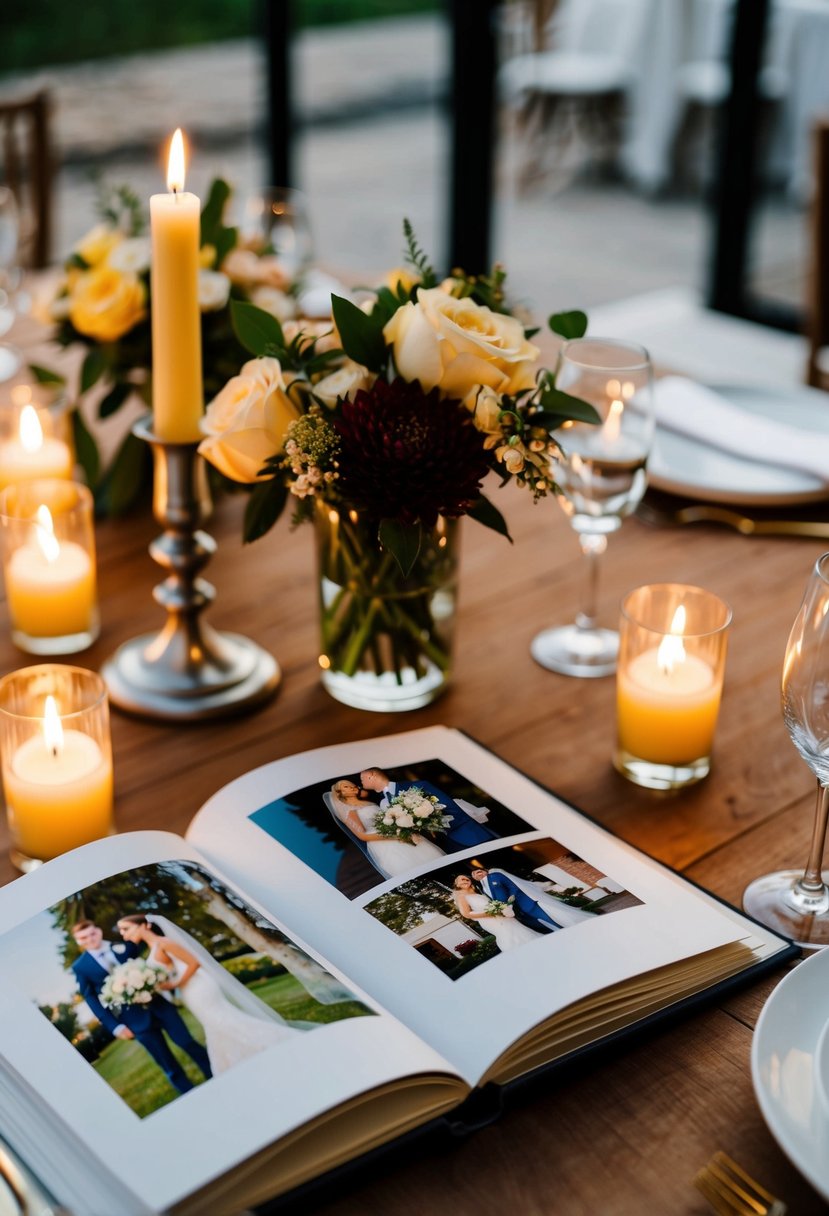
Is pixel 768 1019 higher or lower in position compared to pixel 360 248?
higher

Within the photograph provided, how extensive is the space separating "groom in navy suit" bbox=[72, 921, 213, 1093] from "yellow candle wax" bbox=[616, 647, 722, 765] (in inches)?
16.8

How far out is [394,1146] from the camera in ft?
2.14

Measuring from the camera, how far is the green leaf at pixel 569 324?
104 centimetres

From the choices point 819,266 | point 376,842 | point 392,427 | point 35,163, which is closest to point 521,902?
point 376,842

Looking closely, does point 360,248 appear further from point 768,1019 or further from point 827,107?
point 768,1019

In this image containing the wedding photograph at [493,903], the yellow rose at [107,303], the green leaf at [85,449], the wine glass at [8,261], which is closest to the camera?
the wedding photograph at [493,903]

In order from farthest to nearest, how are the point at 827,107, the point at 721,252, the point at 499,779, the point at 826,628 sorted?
the point at 721,252 < the point at 827,107 < the point at 499,779 < the point at 826,628

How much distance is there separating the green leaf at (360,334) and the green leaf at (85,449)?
48cm

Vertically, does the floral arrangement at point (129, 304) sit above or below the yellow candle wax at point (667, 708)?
above

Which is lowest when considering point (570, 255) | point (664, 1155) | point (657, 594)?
point (570, 255)

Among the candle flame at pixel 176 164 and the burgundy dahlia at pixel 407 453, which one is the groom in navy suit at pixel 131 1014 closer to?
the burgundy dahlia at pixel 407 453

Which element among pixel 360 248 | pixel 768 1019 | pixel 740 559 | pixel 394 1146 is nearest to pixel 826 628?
pixel 768 1019

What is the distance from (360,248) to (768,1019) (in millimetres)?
3977

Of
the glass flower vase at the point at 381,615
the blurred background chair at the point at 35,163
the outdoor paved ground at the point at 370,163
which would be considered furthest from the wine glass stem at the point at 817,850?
the outdoor paved ground at the point at 370,163
